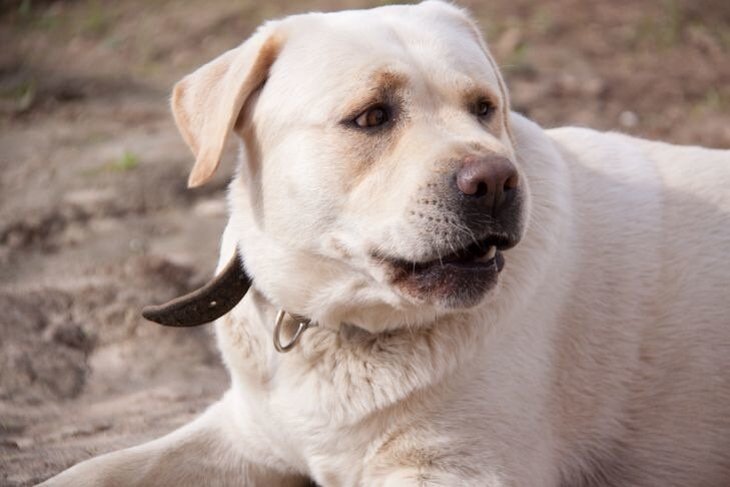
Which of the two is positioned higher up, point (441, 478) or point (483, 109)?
point (483, 109)

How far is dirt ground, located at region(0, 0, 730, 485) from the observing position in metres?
Answer: 4.24

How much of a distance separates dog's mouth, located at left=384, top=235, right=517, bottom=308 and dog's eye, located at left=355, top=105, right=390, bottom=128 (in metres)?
0.39

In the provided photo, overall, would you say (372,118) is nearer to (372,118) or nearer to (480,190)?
(372,118)

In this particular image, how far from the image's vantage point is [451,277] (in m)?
2.73

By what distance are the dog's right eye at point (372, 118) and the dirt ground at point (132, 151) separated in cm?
155

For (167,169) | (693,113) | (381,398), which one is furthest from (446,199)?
(693,113)

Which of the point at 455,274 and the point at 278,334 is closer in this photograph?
the point at 455,274

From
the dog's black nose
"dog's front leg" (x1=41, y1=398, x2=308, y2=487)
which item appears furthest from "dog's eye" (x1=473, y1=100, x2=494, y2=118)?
"dog's front leg" (x1=41, y1=398, x2=308, y2=487)

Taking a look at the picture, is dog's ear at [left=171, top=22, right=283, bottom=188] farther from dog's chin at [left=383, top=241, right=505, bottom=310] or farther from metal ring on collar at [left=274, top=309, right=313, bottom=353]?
dog's chin at [left=383, top=241, right=505, bottom=310]

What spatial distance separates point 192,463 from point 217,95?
1207 mm

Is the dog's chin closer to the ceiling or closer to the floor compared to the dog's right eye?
closer to the floor

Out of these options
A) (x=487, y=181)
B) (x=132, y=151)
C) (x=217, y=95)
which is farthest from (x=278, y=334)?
(x=132, y=151)

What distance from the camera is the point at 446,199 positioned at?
2.66 metres

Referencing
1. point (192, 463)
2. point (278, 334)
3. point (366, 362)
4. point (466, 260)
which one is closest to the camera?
point (466, 260)
